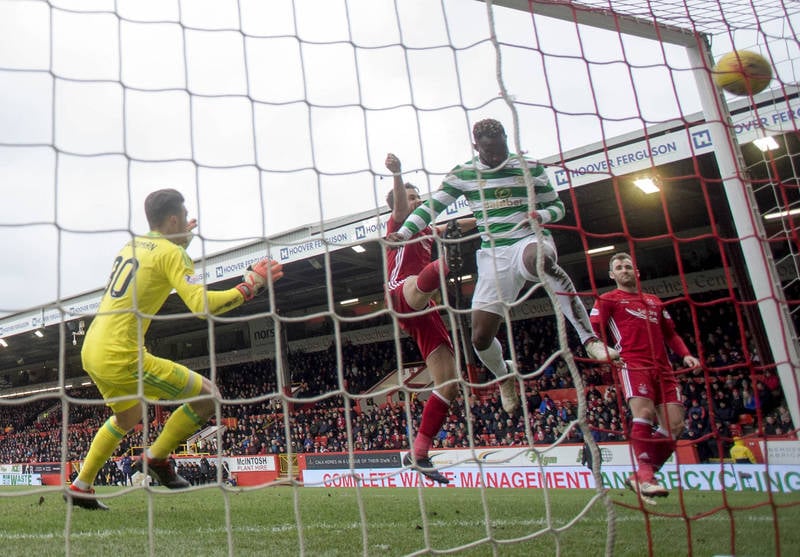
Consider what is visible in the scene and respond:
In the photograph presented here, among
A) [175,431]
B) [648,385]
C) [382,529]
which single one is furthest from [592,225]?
[175,431]

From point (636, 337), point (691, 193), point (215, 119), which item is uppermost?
point (691, 193)

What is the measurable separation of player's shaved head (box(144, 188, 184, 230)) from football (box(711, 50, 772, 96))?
3.20 meters

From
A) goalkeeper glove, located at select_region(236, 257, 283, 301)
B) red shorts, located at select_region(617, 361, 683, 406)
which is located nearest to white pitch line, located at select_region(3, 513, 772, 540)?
red shorts, located at select_region(617, 361, 683, 406)

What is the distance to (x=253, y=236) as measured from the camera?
2.85 meters

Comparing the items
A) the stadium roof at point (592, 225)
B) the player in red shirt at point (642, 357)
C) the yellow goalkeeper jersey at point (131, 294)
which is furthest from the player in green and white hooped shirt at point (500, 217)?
the stadium roof at point (592, 225)

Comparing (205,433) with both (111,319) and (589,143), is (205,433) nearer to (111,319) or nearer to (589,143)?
(589,143)

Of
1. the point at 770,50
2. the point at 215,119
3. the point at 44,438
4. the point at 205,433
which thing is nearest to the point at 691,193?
the point at 770,50

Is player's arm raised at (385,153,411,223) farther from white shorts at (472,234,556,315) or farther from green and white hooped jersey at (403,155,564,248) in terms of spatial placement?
white shorts at (472,234,556,315)

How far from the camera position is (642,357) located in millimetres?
4090

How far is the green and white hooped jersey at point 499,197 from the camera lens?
3.42m

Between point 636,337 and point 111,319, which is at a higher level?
point 111,319

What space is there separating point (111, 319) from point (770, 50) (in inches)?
168

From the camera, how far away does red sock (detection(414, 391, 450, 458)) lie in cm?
363

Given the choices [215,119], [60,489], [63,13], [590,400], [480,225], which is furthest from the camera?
[590,400]
